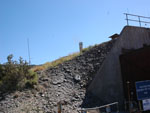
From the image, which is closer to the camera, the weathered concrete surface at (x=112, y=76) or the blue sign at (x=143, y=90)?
the blue sign at (x=143, y=90)

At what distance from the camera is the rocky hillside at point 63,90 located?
18.2 meters

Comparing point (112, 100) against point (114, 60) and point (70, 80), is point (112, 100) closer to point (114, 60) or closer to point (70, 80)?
point (114, 60)

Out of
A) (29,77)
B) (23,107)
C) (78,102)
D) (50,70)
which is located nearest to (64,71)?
(50,70)

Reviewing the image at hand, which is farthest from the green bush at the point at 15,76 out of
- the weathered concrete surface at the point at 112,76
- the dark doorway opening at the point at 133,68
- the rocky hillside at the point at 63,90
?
the dark doorway opening at the point at 133,68

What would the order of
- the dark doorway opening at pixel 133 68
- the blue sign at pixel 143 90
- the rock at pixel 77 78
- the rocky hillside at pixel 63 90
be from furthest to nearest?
the rock at pixel 77 78 → the dark doorway opening at pixel 133 68 → the rocky hillside at pixel 63 90 → the blue sign at pixel 143 90

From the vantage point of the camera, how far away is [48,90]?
21.5 m

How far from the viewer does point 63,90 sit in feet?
71.4

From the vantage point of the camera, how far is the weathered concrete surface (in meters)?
20.7

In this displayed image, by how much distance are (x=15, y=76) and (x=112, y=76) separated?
9.32 meters

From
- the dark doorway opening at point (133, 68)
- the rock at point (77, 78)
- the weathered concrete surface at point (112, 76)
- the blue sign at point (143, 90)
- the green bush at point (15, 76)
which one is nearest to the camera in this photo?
the blue sign at point (143, 90)

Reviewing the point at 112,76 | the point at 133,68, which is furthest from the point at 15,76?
the point at 133,68

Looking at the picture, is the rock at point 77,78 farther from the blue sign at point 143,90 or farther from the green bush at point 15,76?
the blue sign at point 143,90

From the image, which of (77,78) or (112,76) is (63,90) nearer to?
(77,78)

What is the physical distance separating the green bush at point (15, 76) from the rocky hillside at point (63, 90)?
3.43 ft
